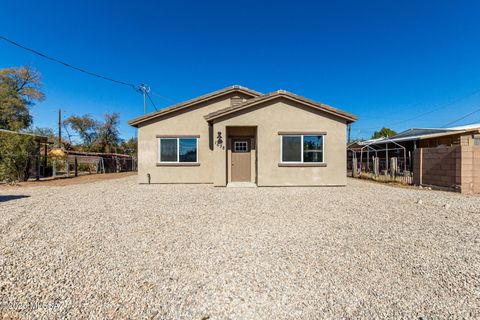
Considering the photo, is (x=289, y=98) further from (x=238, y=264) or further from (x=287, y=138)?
(x=238, y=264)

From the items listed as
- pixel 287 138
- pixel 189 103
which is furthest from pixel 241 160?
pixel 189 103

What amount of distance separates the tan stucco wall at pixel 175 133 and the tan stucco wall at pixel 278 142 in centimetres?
118

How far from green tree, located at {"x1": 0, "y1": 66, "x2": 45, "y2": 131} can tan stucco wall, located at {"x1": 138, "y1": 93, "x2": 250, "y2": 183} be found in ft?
69.9

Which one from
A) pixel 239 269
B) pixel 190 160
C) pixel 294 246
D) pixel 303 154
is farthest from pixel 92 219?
pixel 303 154

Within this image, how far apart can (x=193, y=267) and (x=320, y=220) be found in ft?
10.9

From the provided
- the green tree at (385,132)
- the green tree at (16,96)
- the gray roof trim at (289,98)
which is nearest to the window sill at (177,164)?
the gray roof trim at (289,98)

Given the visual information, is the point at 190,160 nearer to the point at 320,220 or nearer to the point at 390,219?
the point at 320,220

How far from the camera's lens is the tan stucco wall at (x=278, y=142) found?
10.7 meters

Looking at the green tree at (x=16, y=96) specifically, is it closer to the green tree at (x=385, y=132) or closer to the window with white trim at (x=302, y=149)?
the window with white trim at (x=302, y=149)

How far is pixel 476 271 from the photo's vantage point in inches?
118

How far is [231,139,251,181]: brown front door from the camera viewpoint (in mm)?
11516

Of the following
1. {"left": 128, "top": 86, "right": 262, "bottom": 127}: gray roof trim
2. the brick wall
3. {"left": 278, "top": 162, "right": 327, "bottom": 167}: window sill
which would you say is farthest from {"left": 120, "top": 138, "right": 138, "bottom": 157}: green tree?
the brick wall

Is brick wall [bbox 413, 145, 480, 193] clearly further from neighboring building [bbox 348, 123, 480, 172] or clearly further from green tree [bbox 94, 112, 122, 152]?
green tree [bbox 94, 112, 122, 152]

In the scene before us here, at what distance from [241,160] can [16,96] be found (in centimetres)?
2964
